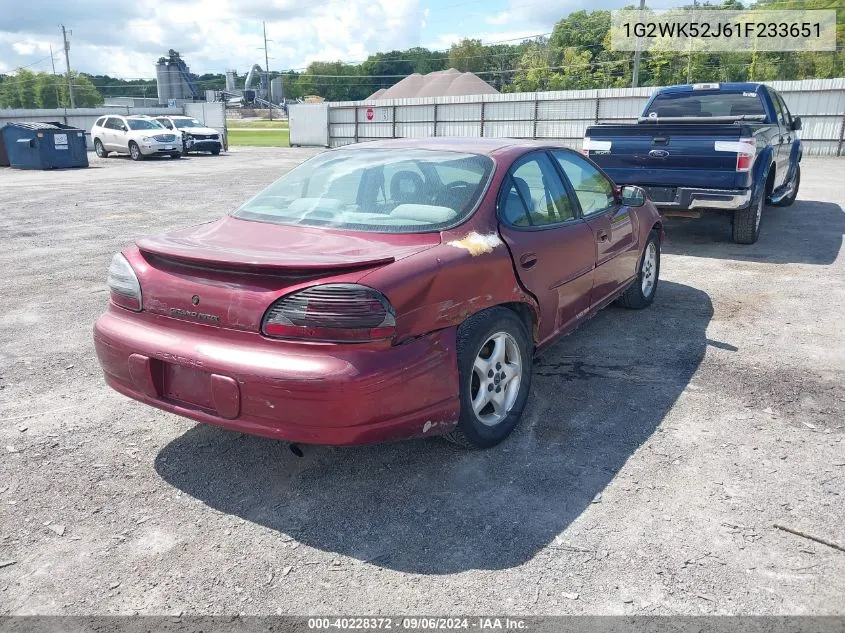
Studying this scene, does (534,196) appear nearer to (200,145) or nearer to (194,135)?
(200,145)

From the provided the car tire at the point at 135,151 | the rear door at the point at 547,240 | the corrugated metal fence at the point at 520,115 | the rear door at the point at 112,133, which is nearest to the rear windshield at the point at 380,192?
the rear door at the point at 547,240

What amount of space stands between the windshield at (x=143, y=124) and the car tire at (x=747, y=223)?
2465cm

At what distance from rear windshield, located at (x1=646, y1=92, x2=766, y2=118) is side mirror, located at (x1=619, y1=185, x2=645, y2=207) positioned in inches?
236

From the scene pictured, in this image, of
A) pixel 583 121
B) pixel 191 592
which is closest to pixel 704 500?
pixel 191 592

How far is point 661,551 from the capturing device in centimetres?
271

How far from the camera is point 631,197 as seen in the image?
508cm

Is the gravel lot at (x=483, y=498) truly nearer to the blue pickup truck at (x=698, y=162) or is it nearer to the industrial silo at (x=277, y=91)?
the blue pickup truck at (x=698, y=162)

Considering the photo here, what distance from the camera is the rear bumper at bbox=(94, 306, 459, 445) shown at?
273 centimetres

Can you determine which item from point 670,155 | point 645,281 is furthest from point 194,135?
point 645,281

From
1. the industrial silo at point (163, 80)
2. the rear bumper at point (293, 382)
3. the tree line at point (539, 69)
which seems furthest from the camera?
the industrial silo at point (163, 80)

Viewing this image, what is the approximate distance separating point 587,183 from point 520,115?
26165 millimetres

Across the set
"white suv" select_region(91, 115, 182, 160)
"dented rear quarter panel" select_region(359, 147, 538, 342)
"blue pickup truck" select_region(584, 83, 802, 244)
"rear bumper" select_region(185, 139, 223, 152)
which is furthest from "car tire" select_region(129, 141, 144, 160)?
"dented rear quarter panel" select_region(359, 147, 538, 342)

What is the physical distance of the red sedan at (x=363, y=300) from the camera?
2.77 m

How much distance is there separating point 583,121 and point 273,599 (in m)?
27.7
